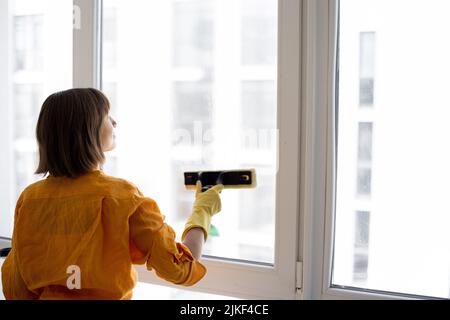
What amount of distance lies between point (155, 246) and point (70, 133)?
0.33 m

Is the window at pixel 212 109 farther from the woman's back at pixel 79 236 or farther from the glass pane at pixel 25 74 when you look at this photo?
the woman's back at pixel 79 236

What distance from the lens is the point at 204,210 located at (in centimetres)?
134

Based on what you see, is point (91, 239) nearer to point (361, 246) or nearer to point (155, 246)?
point (155, 246)

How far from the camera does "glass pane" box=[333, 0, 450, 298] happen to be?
142 centimetres

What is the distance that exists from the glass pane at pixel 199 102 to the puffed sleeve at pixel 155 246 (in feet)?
1.53

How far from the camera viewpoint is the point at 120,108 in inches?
71.2

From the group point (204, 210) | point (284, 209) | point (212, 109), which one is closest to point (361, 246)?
point (284, 209)

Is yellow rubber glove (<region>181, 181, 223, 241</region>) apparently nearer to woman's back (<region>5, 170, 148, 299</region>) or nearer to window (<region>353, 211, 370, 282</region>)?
woman's back (<region>5, 170, 148, 299</region>)

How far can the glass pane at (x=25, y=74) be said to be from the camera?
1943mm

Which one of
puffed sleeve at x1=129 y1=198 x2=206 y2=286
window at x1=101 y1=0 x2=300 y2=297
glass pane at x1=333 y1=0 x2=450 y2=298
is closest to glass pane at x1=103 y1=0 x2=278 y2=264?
window at x1=101 y1=0 x2=300 y2=297

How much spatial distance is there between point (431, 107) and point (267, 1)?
0.59 m

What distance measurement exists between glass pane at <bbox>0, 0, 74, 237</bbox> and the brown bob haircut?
0.77 metres

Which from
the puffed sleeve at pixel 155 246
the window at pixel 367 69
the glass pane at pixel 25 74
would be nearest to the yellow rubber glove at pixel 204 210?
the puffed sleeve at pixel 155 246
